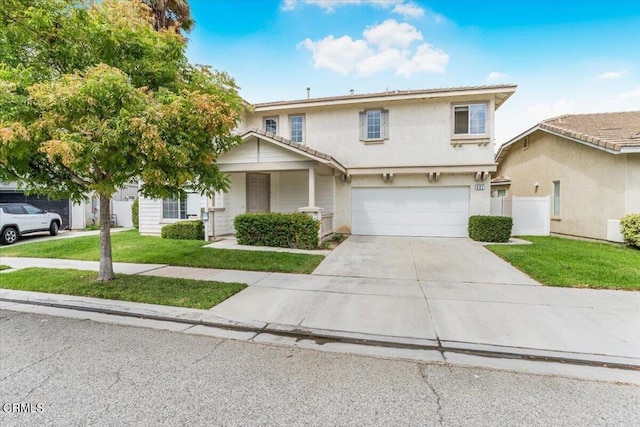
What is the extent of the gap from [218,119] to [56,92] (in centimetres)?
226

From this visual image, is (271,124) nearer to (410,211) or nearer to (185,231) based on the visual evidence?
(185,231)

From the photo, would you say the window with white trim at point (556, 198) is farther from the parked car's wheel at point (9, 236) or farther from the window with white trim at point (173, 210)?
the parked car's wheel at point (9, 236)

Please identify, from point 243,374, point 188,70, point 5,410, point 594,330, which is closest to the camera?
point 5,410

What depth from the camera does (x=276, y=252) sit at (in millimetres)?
9688

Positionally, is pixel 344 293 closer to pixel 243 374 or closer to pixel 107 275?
pixel 243 374

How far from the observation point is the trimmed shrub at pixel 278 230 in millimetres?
10648

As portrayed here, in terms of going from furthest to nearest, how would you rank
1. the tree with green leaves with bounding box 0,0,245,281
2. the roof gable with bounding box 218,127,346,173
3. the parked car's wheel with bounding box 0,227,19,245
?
the parked car's wheel with bounding box 0,227,19,245 < the roof gable with bounding box 218,127,346,173 < the tree with green leaves with bounding box 0,0,245,281

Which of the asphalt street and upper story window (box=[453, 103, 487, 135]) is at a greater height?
upper story window (box=[453, 103, 487, 135])

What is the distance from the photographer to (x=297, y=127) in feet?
48.2

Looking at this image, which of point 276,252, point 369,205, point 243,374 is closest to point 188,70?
point 276,252

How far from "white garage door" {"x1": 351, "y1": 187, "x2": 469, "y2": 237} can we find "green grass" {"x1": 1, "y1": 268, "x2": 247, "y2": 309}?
8.71 meters

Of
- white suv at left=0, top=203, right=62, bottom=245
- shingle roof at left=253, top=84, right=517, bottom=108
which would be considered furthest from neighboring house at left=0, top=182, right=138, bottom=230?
shingle roof at left=253, top=84, right=517, bottom=108

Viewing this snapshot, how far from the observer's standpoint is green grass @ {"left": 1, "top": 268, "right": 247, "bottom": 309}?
555 centimetres

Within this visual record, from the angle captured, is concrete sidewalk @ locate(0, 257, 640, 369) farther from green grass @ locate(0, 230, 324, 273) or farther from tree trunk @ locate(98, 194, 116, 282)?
green grass @ locate(0, 230, 324, 273)
